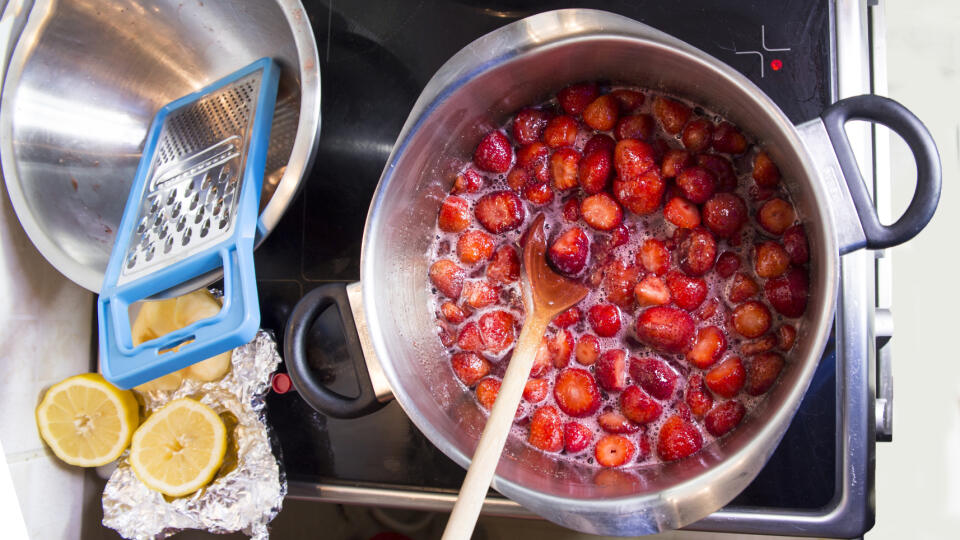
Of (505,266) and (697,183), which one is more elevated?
(697,183)

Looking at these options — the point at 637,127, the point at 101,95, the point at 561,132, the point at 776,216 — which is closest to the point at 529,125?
the point at 561,132

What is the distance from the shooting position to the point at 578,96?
2.96ft

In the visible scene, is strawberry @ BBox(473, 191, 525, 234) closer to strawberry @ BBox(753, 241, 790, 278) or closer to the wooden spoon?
the wooden spoon

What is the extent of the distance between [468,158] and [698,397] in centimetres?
48

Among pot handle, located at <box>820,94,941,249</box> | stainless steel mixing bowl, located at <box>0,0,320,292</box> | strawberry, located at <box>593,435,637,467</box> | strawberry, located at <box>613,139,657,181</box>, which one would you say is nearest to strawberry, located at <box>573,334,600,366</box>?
strawberry, located at <box>593,435,637,467</box>

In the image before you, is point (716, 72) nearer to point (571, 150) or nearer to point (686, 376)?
point (571, 150)

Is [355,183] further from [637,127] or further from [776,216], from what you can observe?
[776,216]

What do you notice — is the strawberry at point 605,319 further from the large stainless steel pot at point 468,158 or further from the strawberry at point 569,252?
the large stainless steel pot at point 468,158

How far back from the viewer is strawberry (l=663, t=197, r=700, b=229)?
861 millimetres

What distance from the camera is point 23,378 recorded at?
103 cm

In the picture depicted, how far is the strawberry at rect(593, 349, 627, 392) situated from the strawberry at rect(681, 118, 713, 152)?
31cm

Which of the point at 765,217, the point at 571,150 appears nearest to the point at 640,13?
the point at 571,150

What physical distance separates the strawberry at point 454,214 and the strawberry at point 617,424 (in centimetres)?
35

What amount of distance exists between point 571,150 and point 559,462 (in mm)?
444
